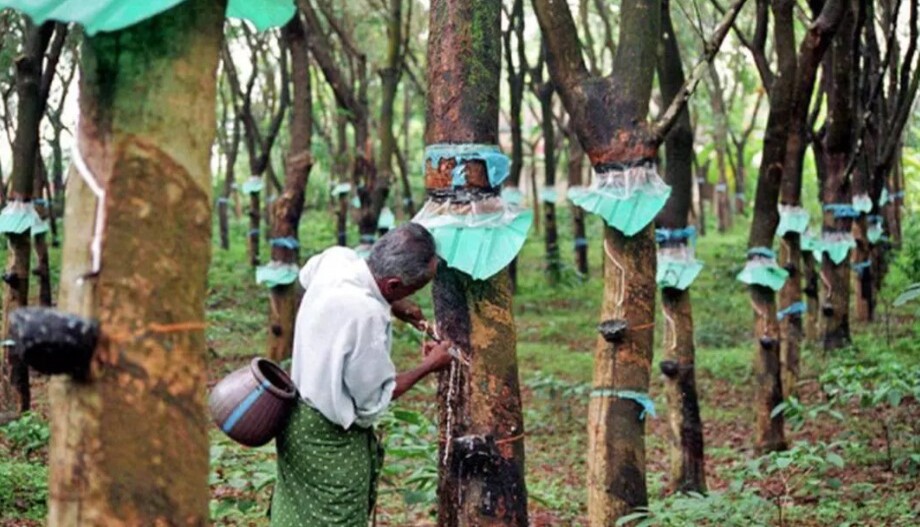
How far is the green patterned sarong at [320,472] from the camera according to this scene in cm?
392

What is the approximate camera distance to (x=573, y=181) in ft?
64.9

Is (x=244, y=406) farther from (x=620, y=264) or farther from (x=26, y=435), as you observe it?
(x=26, y=435)

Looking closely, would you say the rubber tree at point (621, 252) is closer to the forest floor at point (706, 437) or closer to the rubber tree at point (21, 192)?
the forest floor at point (706, 437)

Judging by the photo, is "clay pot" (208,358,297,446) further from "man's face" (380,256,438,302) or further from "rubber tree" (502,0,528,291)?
"rubber tree" (502,0,528,291)

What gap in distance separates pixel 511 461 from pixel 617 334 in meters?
1.39

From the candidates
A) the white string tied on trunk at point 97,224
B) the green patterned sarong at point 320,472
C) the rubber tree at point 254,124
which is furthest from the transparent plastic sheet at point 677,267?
the rubber tree at point 254,124

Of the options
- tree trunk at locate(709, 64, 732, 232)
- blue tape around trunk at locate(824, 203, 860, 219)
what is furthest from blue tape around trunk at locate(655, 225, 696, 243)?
tree trunk at locate(709, 64, 732, 232)

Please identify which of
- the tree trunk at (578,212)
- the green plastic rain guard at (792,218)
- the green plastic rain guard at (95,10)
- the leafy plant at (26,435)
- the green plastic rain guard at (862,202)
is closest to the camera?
the green plastic rain guard at (95,10)

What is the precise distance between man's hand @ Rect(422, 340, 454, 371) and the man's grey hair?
1.09 ft

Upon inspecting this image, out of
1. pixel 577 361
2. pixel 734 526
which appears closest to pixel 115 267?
pixel 734 526

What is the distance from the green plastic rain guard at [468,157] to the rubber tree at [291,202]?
Answer: 24.4 ft

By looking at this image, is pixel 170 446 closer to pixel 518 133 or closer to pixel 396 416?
pixel 396 416

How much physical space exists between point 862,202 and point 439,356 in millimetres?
10496

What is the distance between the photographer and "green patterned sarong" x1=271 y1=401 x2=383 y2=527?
392 cm
